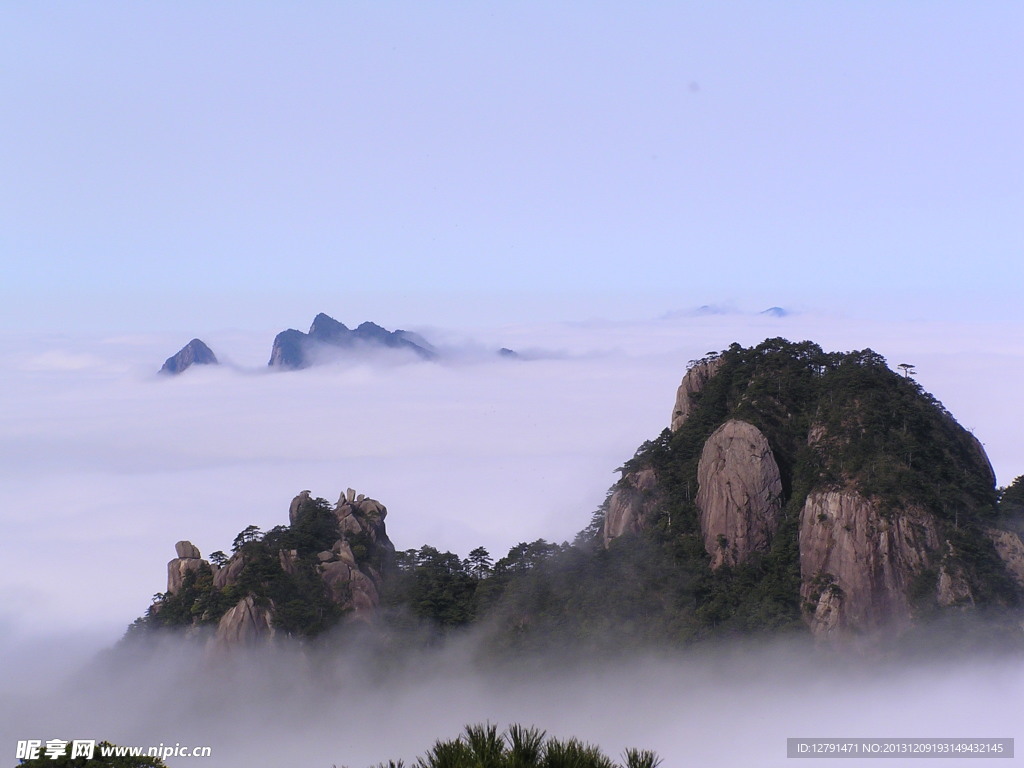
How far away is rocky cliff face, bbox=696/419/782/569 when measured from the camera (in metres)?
85.3

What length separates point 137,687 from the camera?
93.8 m

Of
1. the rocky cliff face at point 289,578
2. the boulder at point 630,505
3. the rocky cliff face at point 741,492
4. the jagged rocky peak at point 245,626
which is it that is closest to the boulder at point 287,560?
the rocky cliff face at point 289,578

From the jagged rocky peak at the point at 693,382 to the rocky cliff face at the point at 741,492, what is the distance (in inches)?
512

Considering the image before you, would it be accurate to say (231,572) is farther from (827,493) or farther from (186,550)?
(827,493)

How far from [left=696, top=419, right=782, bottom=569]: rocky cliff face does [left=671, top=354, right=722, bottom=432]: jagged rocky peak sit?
42.7 ft

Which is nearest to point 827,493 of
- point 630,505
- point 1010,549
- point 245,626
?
point 1010,549

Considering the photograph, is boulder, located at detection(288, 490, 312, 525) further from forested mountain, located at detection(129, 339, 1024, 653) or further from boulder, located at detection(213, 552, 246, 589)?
boulder, located at detection(213, 552, 246, 589)

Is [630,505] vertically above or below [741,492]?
below

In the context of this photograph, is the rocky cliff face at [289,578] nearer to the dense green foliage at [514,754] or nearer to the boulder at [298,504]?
the boulder at [298,504]

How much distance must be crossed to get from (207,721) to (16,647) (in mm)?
57051

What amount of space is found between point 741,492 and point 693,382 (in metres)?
16.8

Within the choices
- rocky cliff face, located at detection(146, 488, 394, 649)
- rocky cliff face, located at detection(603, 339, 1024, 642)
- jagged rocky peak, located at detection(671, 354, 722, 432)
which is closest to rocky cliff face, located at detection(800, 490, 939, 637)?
rocky cliff face, located at detection(603, 339, 1024, 642)

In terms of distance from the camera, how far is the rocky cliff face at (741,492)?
3359 inches

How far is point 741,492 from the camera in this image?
85.8 m
